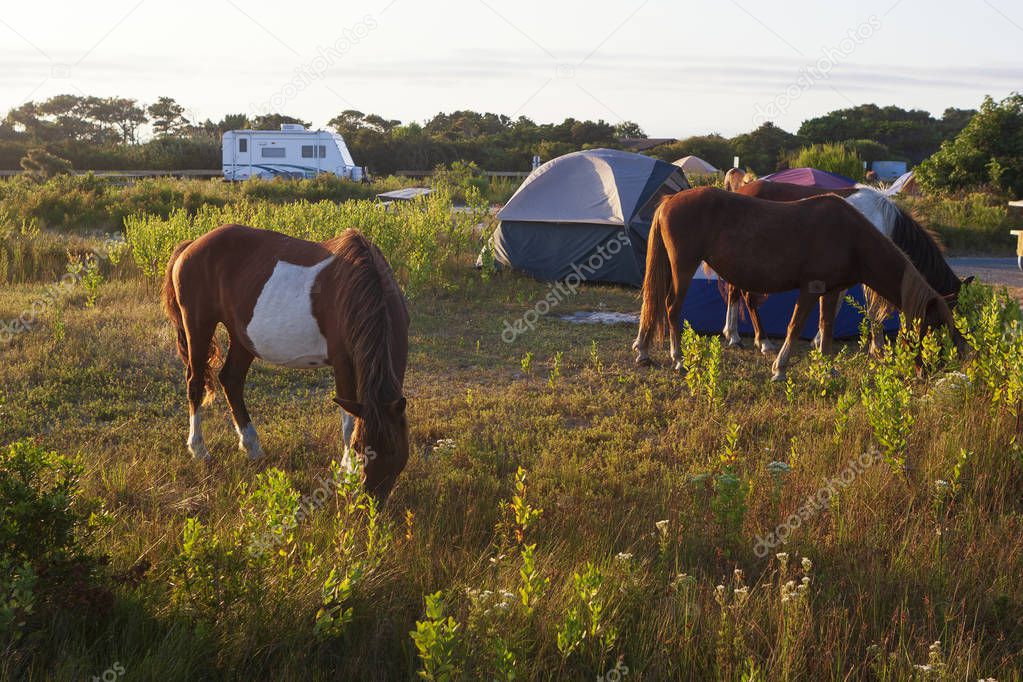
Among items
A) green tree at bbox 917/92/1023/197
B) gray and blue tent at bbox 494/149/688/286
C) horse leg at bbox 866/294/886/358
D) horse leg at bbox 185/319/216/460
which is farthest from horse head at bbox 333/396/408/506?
green tree at bbox 917/92/1023/197

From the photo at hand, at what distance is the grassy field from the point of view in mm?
2898

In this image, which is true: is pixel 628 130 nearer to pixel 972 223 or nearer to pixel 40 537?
pixel 972 223

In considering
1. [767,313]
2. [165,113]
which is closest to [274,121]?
[165,113]

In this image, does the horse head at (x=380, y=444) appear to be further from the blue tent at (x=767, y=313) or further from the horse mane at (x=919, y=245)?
the horse mane at (x=919, y=245)

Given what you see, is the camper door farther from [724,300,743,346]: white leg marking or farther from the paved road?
[724,300,743,346]: white leg marking

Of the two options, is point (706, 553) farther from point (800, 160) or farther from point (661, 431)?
point (800, 160)

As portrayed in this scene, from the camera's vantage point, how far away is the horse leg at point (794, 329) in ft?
23.8

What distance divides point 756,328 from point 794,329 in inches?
45.1

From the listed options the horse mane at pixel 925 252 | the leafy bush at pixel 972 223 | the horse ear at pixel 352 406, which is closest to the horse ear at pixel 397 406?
the horse ear at pixel 352 406

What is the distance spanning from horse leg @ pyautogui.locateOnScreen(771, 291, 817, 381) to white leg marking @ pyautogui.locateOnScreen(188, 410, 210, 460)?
14.9 feet

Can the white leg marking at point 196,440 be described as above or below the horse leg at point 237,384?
below

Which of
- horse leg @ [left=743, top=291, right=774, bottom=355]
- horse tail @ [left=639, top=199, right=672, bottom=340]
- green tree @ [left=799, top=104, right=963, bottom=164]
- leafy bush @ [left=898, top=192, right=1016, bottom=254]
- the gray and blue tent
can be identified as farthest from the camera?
green tree @ [left=799, top=104, right=963, bottom=164]

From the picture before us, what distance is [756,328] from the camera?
27.7 ft

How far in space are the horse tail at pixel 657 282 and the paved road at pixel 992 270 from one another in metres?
6.79
